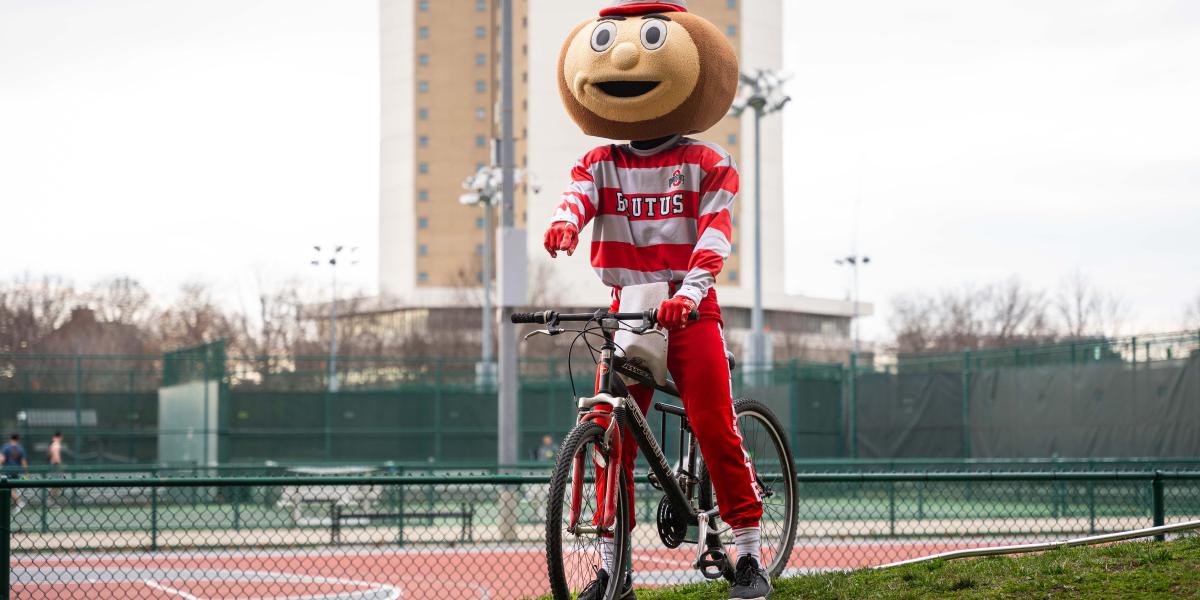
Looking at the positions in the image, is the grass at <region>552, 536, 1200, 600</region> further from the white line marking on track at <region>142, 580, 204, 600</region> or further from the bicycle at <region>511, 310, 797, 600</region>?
the white line marking on track at <region>142, 580, 204, 600</region>

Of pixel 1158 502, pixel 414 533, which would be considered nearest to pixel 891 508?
pixel 414 533

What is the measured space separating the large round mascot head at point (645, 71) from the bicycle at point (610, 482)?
95cm

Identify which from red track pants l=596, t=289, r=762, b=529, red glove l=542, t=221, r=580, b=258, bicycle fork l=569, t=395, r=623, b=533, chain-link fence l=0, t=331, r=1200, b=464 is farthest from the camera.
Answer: chain-link fence l=0, t=331, r=1200, b=464

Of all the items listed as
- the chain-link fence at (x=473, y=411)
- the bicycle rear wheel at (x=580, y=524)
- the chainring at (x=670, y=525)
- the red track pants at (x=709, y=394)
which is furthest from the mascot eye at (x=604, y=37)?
the chain-link fence at (x=473, y=411)

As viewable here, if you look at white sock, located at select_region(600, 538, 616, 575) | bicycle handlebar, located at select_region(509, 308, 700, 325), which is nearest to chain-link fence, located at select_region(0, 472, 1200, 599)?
white sock, located at select_region(600, 538, 616, 575)

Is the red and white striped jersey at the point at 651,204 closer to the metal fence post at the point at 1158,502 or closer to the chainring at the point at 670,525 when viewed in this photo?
the chainring at the point at 670,525

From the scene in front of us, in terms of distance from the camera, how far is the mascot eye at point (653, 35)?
6.00m

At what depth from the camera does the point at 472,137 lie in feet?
351

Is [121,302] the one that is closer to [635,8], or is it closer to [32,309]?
[32,309]

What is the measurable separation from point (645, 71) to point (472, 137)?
10217cm

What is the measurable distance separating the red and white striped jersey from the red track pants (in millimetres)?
250

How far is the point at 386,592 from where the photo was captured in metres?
11.5

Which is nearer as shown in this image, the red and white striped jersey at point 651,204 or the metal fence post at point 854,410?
the red and white striped jersey at point 651,204

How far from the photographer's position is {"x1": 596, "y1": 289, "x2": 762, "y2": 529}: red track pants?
19.3 ft
